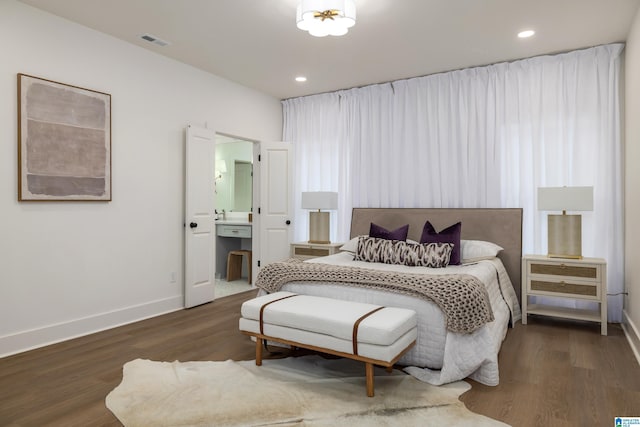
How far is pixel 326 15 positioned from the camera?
2.79 metres

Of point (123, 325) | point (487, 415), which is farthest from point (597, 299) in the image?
point (123, 325)

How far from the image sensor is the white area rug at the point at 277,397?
2.04 meters

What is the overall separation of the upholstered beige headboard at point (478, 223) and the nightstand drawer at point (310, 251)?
1.89ft

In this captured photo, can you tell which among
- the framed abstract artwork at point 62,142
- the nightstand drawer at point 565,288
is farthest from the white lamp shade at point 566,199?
the framed abstract artwork at point 62,142

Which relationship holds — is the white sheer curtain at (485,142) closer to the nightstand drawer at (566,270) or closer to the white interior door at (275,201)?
the white interior door at (275,201)

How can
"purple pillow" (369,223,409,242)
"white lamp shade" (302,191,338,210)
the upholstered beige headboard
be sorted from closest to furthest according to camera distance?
the upholstered beige headboard
"purple pillow" (369,223,409,242)
"white lamp shade" (302,191,338,210)

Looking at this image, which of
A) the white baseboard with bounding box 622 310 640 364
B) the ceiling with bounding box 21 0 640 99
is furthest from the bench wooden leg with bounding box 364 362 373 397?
the ceiling with bounding box 21 0 640 99

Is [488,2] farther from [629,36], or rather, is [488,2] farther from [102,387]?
[102,387]

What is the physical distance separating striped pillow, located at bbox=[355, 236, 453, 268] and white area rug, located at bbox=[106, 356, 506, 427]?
49.7 inches

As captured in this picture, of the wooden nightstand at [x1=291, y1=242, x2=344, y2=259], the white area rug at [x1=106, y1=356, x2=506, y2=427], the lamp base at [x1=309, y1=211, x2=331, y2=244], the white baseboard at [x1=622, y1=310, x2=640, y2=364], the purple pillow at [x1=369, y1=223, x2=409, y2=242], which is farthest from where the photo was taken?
the lamp base at [x1=309, y1=211, x2=331, y2=244]

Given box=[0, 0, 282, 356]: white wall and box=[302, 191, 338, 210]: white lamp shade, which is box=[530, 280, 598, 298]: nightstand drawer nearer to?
box=[302, 191, 338, 210]: white lamp shade

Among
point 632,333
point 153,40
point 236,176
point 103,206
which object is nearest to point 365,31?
point 153,40

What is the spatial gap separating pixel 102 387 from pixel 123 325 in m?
1.43

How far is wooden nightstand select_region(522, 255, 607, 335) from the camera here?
350cm
